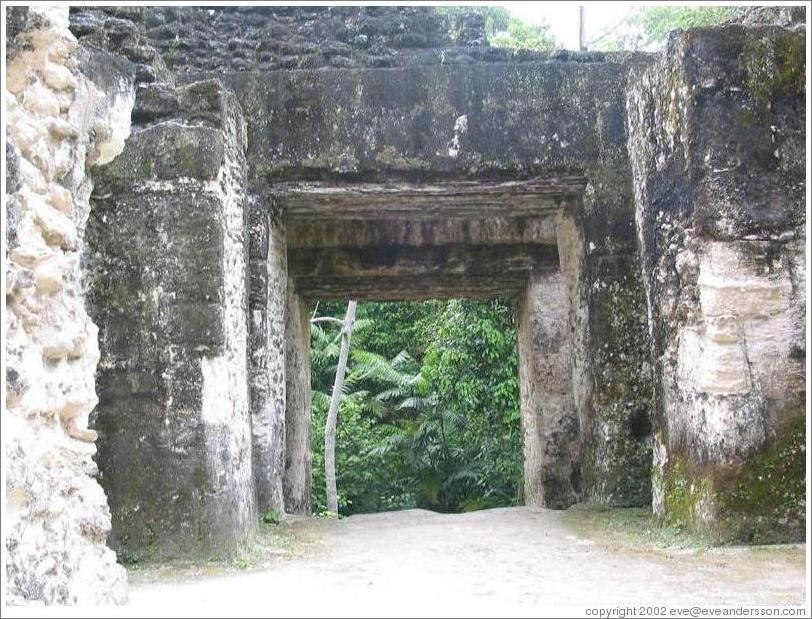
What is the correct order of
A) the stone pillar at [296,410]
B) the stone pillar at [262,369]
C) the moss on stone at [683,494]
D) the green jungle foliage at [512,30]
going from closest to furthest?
the moss on stone at [683,494]
the stone pillar at [262,369]
the stone pillar at [296,410]
the green jungle foliage at [512,30]

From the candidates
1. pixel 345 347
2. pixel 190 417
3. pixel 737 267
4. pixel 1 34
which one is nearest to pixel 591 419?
pixel 737 267

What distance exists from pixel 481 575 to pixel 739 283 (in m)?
2.23

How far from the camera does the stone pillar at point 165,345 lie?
508 cm

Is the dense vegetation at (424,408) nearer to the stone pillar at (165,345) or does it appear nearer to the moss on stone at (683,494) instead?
the moss on stone at (683,494)

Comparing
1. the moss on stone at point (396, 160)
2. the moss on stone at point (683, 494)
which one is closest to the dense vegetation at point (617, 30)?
the moss on stone at point (396, 160)

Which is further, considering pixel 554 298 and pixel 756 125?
pixel 554 298

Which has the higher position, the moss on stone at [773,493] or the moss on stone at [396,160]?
the moss on stone at [396,160]

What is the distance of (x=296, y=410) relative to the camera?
327 inches

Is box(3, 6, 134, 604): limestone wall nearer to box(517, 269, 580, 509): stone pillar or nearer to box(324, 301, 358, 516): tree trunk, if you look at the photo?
box(517, 269, 580, 509): stone pillar

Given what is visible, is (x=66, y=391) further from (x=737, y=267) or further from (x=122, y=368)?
(x=737, y=267)

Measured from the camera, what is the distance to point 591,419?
703cm

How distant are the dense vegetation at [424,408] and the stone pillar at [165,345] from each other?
7.82 metres

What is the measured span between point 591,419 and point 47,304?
486 cm

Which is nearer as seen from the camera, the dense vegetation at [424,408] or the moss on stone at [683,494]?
the moss on stone at [683,494]
